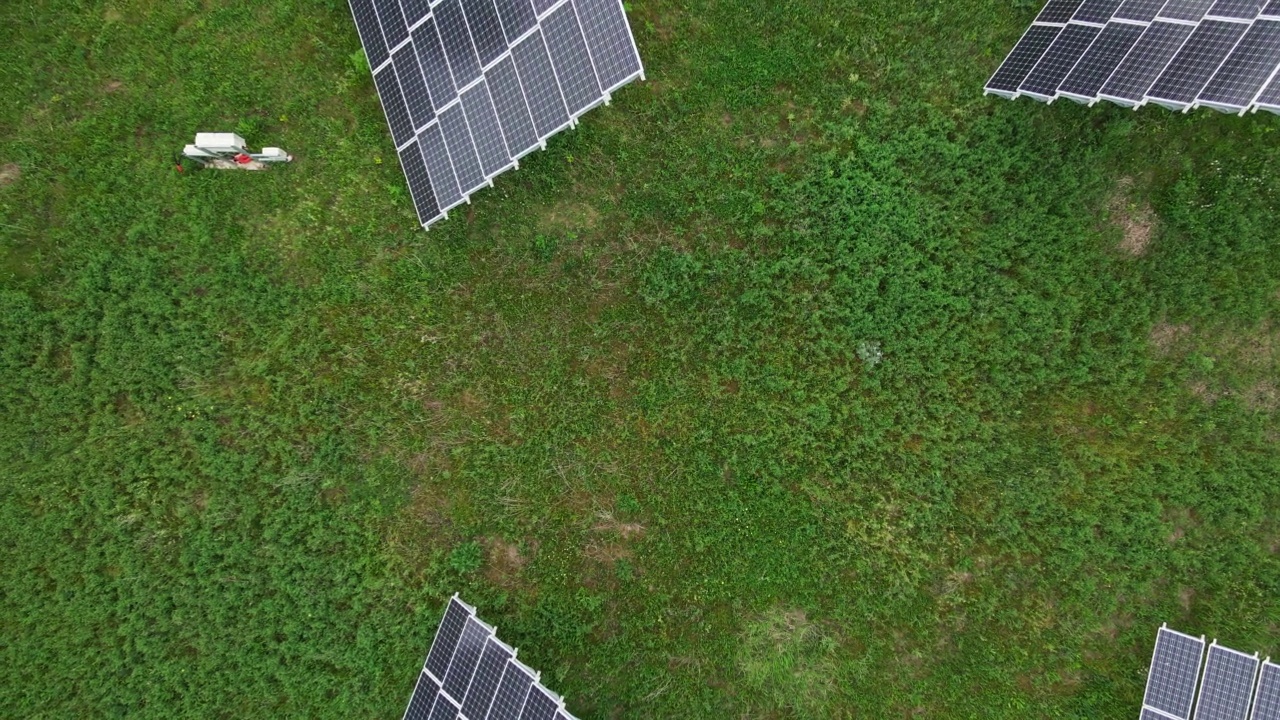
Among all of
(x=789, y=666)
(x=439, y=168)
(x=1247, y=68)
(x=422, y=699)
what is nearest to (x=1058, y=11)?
(x=1247, y=68)

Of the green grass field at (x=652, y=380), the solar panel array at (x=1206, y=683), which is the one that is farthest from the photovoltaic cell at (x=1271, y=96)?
the green grass field at (x=652, y=380)

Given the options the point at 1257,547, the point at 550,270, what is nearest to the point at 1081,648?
the point at 1257,547

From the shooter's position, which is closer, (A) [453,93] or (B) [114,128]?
(A) [453,93]

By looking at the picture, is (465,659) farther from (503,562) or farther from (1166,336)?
(1166,336)

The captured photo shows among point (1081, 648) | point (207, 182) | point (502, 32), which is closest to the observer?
point (502, 32)

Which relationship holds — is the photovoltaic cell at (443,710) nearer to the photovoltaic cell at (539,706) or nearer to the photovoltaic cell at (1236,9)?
the photovoltaic cell at (539,706)

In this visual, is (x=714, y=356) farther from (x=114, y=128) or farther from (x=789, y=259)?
(x=114, y=128)
